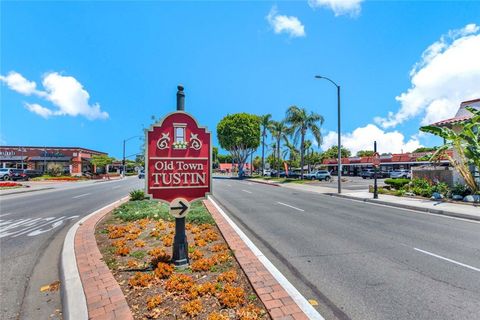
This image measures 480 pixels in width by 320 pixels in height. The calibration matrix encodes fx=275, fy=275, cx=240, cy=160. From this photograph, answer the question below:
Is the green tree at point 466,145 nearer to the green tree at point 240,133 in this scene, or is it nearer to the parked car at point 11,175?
the green tree at point 240,133

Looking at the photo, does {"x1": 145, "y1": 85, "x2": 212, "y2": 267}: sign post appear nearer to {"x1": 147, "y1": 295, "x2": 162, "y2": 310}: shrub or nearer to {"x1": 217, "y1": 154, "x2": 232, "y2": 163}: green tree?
{"x1": 147, "y1": 295, "x2": 162, "y2": 310}: shrub

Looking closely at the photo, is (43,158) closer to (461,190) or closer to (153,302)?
(153,302)

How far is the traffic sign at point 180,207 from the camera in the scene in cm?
489

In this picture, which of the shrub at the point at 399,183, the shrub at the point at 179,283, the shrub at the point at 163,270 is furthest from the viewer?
the shrub at the point at 399,183

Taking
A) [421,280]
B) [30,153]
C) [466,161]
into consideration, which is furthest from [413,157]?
[30,153]

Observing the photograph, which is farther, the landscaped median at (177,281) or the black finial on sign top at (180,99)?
the black finial on sign top at (180,99)

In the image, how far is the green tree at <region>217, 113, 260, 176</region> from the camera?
189 ft

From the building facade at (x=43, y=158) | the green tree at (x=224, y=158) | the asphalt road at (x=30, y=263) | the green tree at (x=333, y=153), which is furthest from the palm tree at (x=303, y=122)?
the green tree at (x=224, y=158)

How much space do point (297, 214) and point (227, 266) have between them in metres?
6.86

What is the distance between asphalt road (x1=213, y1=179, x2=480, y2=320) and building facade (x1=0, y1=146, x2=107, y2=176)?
6421cm

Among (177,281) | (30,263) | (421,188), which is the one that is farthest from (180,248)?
(421,188)

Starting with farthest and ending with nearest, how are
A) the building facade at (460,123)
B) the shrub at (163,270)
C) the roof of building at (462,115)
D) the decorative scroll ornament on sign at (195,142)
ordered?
the roof of building at (462,115) < the building facade at (460,123) < the decorative scroll ornament on sign at (195,142) < the shrub at (163,270)

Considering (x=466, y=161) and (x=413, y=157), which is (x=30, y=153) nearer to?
(x=466, y=161)

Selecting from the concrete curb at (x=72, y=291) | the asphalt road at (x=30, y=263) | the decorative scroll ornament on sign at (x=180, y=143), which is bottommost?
the asphalt road at (x=30, y=263)
